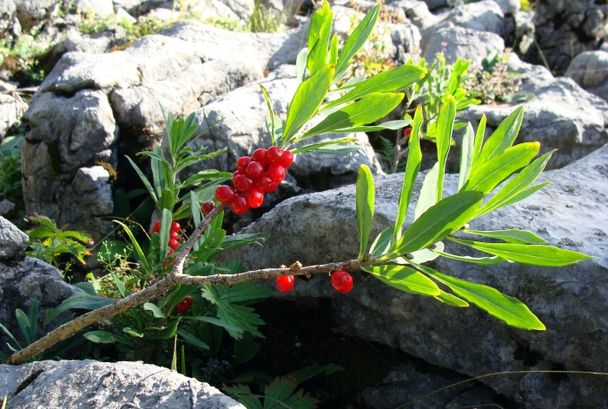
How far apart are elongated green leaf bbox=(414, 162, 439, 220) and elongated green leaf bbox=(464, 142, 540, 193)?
0.16m

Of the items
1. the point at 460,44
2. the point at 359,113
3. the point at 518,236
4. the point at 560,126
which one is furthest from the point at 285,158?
the point at 460,44

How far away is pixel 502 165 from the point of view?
76.1 inches

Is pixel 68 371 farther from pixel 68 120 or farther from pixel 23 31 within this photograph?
pixel 23 31

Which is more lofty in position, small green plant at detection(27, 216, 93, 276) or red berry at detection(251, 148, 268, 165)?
red berry at detection(251, 148, 268, 165)

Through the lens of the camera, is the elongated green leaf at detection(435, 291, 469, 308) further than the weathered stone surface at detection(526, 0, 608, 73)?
No

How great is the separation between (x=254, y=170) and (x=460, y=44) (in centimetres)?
846

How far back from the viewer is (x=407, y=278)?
1.93 metres

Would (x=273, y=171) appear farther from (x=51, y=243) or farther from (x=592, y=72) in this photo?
(x=592, y=72)

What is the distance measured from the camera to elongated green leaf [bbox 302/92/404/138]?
2160 mm

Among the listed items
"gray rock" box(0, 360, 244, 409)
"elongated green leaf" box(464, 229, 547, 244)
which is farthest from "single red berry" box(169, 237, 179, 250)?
"elongated green leaf" box(464, 229, 547, 244)

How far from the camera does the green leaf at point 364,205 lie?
6.40ft

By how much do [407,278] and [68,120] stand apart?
4606mm

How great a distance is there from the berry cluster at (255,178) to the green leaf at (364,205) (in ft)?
0.98

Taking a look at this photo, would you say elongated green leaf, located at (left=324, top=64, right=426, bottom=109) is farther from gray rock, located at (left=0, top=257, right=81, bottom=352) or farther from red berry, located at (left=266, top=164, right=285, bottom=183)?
gray rock, located at (left=0, top=257, right=81, bottom=352)
